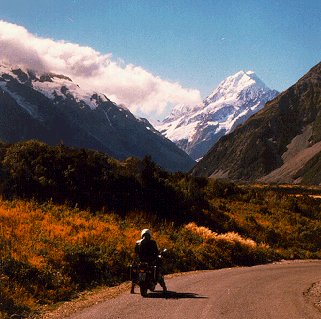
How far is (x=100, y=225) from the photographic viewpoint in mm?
23594

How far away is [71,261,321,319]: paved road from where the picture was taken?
1138 cm

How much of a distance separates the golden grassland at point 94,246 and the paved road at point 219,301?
2.37 m

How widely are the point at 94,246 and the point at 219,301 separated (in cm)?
755

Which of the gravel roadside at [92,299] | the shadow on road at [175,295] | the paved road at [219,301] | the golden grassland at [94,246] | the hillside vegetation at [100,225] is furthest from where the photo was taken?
the hillside vegetation at [100,225]

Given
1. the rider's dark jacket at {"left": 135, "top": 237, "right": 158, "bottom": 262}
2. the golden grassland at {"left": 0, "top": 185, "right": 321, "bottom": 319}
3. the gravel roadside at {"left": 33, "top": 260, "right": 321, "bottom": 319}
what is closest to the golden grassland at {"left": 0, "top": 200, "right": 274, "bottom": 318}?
the golden grassland at {"left": 0, "top": 185, "right": 321, "bottom": 319}

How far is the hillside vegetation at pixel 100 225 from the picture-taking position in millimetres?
15523

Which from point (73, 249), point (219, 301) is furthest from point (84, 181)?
point (219, 301)

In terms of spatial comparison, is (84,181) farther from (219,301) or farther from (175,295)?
(219,301)

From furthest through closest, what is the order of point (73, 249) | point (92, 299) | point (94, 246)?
point (94, 246), point (73, 249), point (92, 299)

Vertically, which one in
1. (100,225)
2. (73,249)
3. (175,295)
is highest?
(100,225)

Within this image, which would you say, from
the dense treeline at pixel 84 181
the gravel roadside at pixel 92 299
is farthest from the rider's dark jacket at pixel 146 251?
the dense treeline at pixel 84 181

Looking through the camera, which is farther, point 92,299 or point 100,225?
point 100,225

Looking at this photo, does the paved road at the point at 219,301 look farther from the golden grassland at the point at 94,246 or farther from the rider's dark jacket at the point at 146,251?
the golden grassland at the point at 94,246

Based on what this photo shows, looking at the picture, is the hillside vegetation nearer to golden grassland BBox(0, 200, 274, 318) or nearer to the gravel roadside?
golden grassland BBox(0, 200, 274, 318)
